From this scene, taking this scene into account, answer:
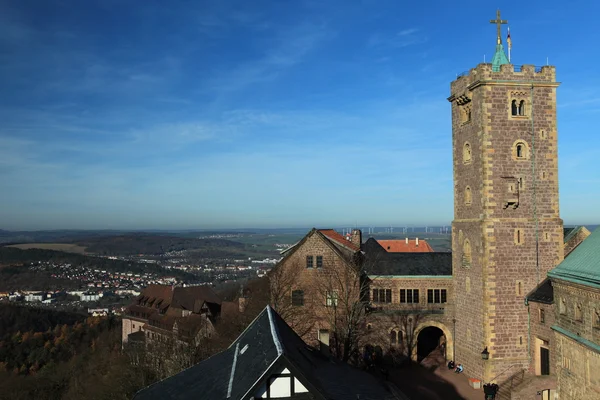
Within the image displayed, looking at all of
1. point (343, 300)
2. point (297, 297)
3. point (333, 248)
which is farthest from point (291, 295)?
point (333, 248)

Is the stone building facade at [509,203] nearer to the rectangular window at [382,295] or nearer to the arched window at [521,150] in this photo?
the arched window at [521,150]

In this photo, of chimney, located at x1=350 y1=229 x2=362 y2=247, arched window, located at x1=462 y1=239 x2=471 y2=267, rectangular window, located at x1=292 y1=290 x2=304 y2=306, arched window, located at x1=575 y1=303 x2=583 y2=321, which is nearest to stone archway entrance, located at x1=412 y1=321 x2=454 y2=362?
arched window, located at x1=462 y1=239 x2=471 y2=267

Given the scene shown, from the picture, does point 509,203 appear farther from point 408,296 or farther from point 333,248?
point 333,248

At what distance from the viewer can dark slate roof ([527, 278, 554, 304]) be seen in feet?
109

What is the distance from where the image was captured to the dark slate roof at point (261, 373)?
1306cm

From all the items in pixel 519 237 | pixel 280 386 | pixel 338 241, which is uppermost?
pixel 519 237

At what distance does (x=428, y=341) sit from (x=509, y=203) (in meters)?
16.5

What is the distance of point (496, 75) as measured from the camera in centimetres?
3553

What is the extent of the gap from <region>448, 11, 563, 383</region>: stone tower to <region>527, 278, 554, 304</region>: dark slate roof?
50 cm

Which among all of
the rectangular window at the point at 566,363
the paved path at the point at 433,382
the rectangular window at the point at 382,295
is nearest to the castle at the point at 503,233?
the rectangular window at the point at 566,363

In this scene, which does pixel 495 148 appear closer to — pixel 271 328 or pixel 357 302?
pixel 357 302

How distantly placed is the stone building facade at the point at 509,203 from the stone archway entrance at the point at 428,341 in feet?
25.9

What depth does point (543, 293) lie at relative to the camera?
3394 cm

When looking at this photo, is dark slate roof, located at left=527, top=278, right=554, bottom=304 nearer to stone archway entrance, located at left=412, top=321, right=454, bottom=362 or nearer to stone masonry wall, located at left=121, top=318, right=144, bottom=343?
stone archway entrance, located at left=412, top=321, right=454, bottom=362
